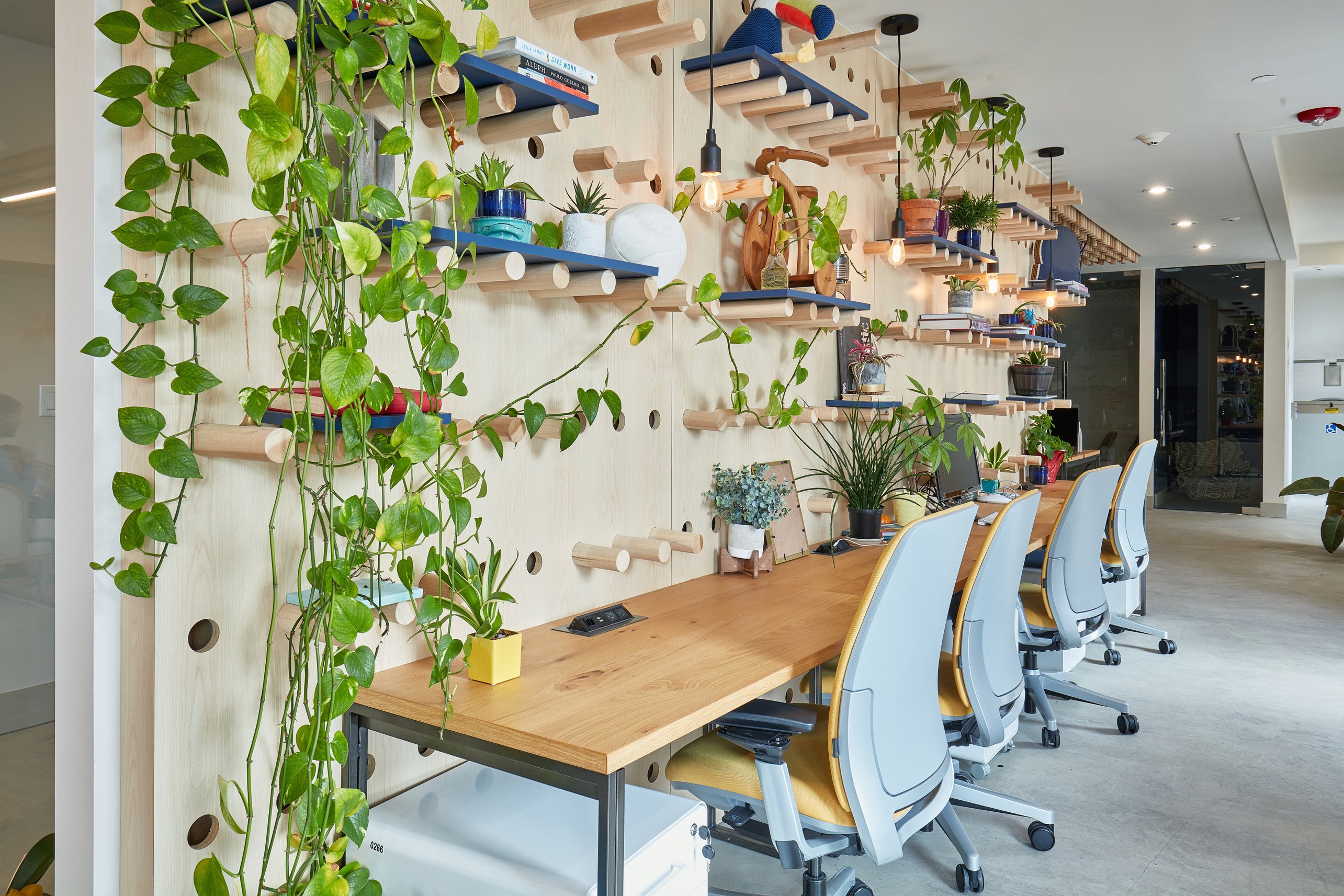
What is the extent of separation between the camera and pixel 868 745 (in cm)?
167

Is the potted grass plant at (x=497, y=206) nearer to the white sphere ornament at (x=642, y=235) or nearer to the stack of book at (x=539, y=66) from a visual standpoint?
the stack of book at (x=539, y=66)

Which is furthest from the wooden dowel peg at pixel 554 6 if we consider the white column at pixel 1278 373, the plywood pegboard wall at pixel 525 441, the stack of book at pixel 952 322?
the white column at pixel 1278 373

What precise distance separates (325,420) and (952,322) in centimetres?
305

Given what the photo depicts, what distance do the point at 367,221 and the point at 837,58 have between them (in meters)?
2.37

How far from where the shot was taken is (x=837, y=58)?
130 inches

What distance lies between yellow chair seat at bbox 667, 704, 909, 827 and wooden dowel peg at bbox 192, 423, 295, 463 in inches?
41.3

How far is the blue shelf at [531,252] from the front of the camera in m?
1.54

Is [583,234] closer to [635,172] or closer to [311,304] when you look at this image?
[635,172]

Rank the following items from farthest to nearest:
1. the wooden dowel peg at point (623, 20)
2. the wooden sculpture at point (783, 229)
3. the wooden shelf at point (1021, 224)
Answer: the wooden shelf at point (1021, 224) → the wooden sculpture at point (783, 229) → the wooden dowel peg at point (623, 20)

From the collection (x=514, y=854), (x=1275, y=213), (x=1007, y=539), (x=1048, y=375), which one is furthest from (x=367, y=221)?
(x=1275, y=213)

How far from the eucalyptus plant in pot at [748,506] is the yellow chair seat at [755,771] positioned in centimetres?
64

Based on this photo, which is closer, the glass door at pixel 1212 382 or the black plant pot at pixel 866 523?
the black plant pot at pixel 866 523

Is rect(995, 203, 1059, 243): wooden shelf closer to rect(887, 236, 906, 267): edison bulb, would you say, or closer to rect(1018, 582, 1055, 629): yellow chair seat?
rect(887, 236, 906, 267): edison bulb

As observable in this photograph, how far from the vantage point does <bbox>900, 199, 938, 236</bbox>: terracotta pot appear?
11.6ft
